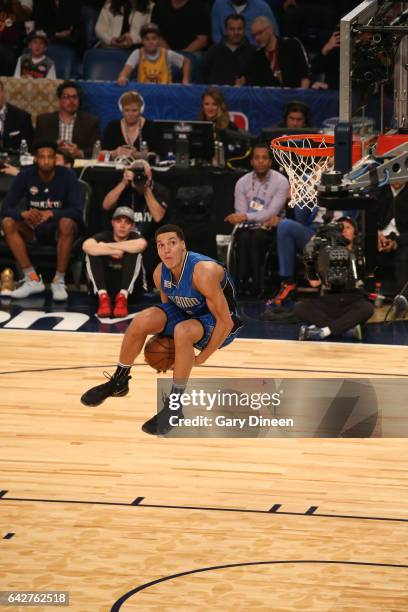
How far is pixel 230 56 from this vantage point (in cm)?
1688

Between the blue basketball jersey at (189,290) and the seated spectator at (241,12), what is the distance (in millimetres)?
8934

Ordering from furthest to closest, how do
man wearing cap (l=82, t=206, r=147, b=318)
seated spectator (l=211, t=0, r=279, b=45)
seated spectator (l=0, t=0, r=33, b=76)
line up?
seated spectator (l=0, t=0, r=33, b=76) < seated spectator (l=211, t=0, r=279, b=45) < man wearing cap (l=82, t=206, r=147, b=318)

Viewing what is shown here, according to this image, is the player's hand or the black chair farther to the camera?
the black chair

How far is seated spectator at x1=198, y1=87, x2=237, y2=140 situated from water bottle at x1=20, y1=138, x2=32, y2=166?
218cm

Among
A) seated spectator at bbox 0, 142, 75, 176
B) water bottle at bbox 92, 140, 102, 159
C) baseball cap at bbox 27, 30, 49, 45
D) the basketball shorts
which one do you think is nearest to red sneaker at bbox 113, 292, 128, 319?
seated spectator at bbox 0, 142, 75, 176

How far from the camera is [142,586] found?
23.0ft

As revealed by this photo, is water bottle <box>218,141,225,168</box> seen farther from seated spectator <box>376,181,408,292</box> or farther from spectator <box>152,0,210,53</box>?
spectator <box>152,0,210,53</box>

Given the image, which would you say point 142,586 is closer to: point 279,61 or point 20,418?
point 20,418

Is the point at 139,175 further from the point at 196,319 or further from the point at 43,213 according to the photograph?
the point at 196,319

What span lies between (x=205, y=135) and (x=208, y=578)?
8892 millimetres

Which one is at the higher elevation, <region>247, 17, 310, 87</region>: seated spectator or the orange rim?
<region>247, 17, 310, 87</region>: seated spectator

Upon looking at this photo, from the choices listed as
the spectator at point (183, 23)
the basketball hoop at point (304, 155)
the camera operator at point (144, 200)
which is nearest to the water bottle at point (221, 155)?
the camera operator at point (144, 200)

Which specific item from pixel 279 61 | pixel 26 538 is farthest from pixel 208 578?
pixel 279 61

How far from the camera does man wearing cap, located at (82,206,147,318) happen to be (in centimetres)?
1419
